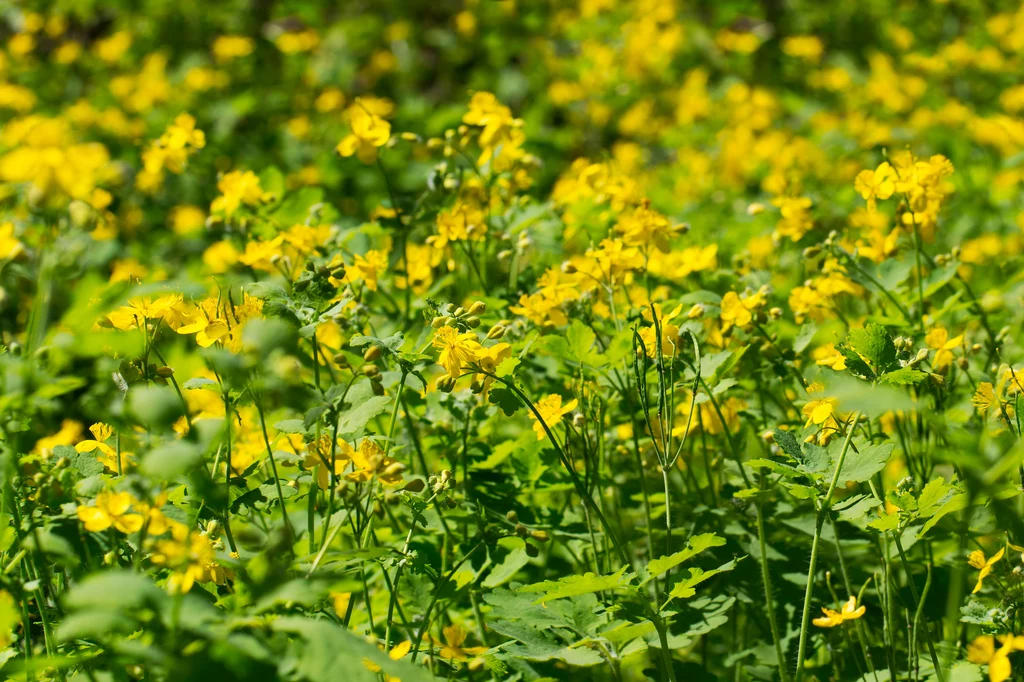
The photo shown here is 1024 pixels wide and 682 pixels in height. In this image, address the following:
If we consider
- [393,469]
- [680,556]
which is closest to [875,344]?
[680,556]

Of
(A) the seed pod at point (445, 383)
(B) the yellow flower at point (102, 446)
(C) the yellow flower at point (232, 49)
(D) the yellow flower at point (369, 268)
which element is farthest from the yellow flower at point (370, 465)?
(C) the yellow flower at point (232, 49)

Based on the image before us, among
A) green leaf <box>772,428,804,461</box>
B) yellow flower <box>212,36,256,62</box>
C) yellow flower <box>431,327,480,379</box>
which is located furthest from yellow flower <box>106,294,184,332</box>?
yellow flower <box>212,36,256,62</box>

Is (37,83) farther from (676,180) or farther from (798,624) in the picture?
(798,624)

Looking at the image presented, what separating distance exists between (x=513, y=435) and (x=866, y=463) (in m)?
0.95

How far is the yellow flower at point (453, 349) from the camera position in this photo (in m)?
1.50

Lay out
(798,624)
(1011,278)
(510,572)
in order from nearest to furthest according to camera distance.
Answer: (510,572) → (798,624) → (1011,278)

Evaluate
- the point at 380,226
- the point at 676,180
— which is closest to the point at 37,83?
the point at 676,180

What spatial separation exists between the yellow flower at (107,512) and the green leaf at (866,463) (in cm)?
106

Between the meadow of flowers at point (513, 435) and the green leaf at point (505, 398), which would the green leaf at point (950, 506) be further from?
the green leaf at point (505, 398)

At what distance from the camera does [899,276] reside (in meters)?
2.22

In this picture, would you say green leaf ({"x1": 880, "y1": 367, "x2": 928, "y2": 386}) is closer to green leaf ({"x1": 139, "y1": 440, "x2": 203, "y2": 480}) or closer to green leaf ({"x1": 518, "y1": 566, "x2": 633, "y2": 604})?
green leaf ({"x1": 518, "y1": 566, "x2": 633, "y2": 604})

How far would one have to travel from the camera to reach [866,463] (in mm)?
1531

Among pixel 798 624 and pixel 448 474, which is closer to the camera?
pixel 448 474

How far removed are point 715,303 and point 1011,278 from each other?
1138 millimetres
